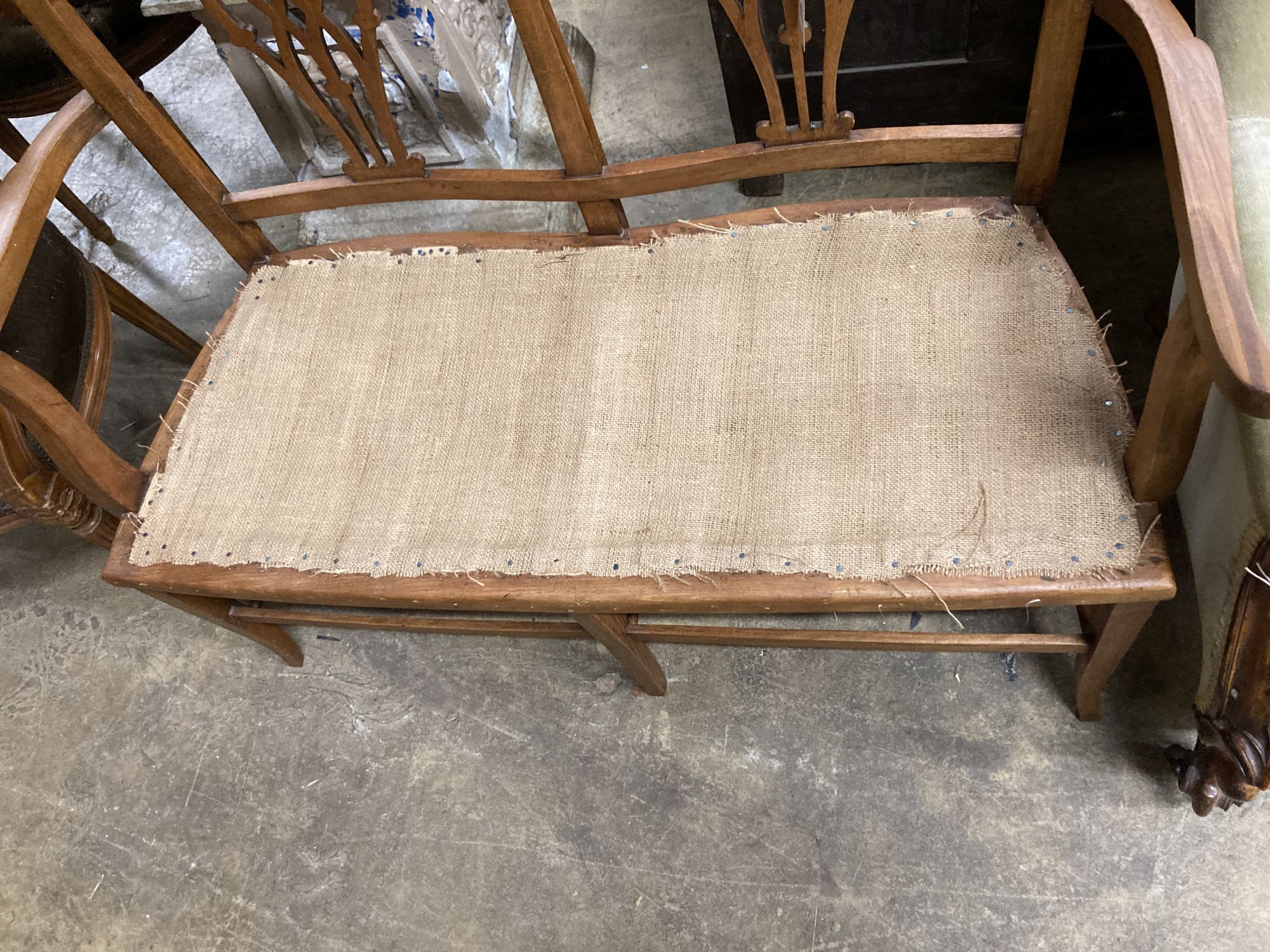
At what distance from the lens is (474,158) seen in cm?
198

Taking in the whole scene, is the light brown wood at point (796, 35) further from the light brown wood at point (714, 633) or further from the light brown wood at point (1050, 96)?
the light brown wood at point (714, 633)

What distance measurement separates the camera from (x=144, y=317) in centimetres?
199

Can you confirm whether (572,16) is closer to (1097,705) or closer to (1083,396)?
(1083,396)

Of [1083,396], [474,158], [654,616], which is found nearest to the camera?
[1083,396]

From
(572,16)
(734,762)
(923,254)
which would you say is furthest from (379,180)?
(572,16)

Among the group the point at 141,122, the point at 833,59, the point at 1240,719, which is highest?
the point at 141,122

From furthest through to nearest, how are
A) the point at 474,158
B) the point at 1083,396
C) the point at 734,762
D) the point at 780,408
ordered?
the point at 474,158, the point at 734,762, the point at 780,408, the point at 1083,396

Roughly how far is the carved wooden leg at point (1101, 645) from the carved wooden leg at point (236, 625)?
133cm

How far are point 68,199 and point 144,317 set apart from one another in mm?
536

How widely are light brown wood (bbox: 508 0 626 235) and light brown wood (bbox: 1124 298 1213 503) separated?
0.76 m

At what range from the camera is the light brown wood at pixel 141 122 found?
3.94 ft

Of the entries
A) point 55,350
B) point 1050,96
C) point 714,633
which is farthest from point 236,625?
point 1050,96

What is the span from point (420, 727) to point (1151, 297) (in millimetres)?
1675

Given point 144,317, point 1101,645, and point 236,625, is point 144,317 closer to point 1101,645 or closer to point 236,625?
point 236,625
